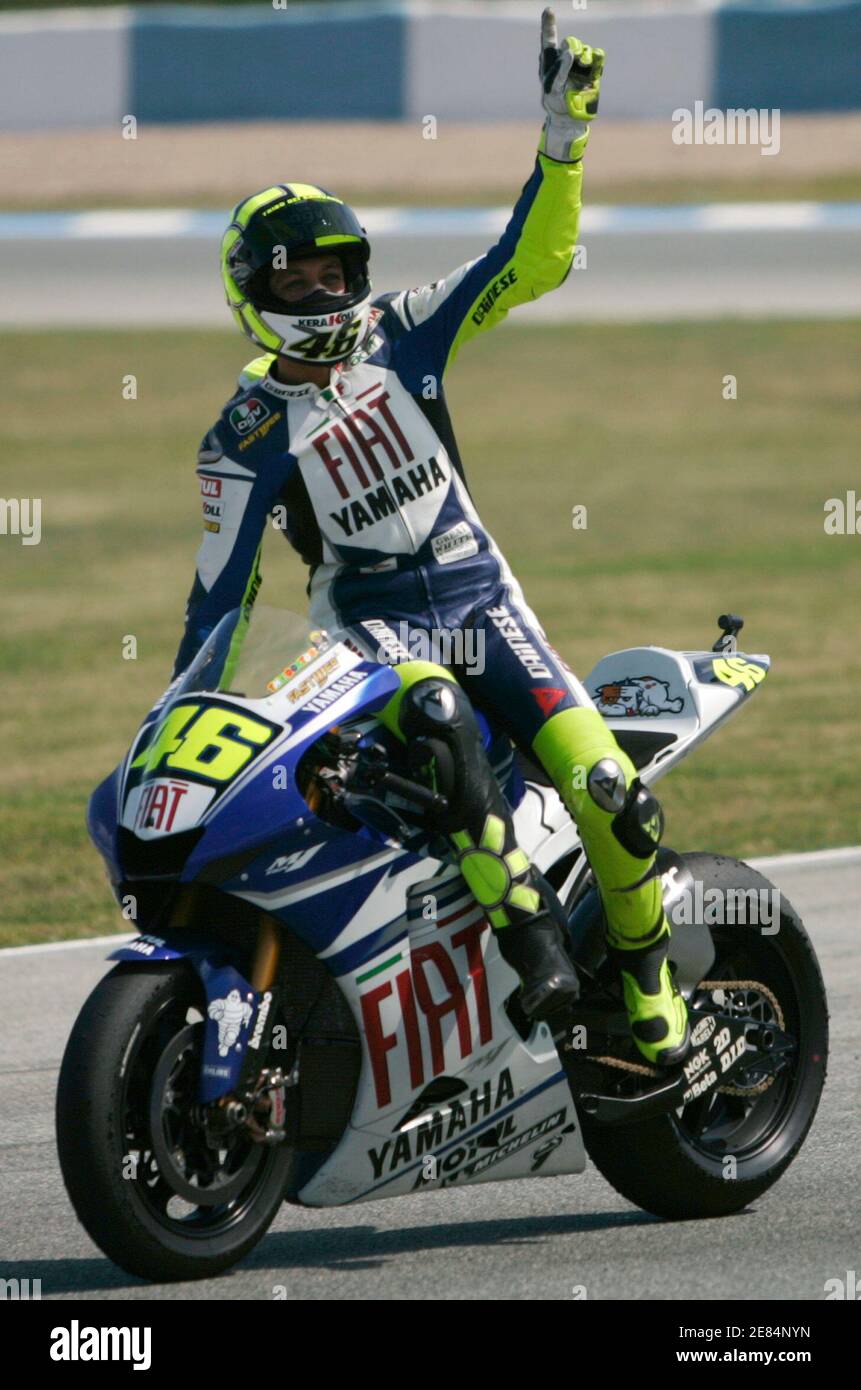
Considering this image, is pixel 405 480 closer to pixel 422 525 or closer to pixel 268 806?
pixel 422 525

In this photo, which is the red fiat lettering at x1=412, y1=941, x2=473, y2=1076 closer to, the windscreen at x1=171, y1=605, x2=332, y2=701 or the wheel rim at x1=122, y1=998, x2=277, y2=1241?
the wheel rim at x1=122, y1=998, x2=277, y2=1241

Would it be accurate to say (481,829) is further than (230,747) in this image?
Yes

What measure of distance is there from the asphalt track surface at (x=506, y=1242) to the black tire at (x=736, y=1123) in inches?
3.0

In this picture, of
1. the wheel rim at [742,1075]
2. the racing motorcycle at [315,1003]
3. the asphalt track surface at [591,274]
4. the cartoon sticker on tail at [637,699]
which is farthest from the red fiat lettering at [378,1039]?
the asphalt track surface at [591,274]

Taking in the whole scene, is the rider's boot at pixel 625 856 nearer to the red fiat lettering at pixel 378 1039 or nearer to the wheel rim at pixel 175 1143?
the red fiat lettering at pixel 378 1039

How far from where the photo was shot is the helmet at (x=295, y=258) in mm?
5094

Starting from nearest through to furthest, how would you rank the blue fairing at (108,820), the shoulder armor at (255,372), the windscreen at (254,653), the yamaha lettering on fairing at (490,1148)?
the blue fairing at (108,820) → the windscreen at (254,653) → the yamaha lettering on fairing at (490,1148) → the shoulder armor at (255,372)

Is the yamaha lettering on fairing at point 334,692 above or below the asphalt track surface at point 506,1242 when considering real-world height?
above

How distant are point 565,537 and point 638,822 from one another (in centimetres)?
1247

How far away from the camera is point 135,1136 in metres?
4.51

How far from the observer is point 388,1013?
475 centimetres

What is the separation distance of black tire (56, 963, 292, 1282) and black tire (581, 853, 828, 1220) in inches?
36.5

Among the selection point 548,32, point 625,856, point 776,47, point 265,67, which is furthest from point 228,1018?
point 265,67

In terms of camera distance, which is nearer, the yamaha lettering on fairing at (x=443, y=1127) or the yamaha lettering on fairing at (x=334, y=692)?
the yamaha lettering on fairing at (x=334, y=692)
